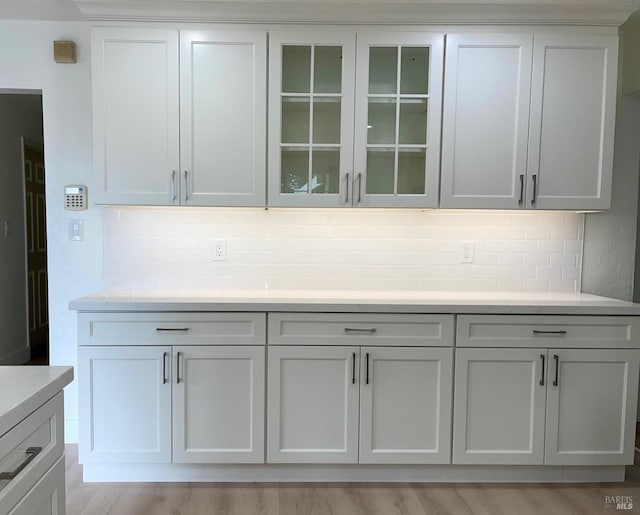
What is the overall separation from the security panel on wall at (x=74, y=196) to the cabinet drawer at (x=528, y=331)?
7.26 feet

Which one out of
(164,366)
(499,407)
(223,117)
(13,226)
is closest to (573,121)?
(499,407)

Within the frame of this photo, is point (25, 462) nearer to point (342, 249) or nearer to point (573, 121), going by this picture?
point (342, 249)

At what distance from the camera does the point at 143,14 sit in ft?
6.98

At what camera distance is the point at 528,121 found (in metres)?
2.22

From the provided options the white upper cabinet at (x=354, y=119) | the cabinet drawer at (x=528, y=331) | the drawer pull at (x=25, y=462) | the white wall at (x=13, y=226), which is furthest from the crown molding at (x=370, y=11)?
the white wall at (x=13, y=226)

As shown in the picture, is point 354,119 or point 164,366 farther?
point 354,119

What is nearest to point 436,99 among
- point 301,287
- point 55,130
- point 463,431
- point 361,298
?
point 361,298

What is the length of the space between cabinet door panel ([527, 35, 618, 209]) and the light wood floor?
58.1 inches

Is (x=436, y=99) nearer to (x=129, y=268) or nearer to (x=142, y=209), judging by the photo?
(x=142, y=209)

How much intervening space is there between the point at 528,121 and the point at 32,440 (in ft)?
7.97

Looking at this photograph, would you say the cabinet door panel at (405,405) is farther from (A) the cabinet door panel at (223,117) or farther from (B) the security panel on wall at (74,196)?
(B) the security panel on wall at (74,196)

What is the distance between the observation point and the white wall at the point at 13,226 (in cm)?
369

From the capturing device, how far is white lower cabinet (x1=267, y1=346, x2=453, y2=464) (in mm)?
2113

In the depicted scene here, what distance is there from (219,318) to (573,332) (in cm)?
176
